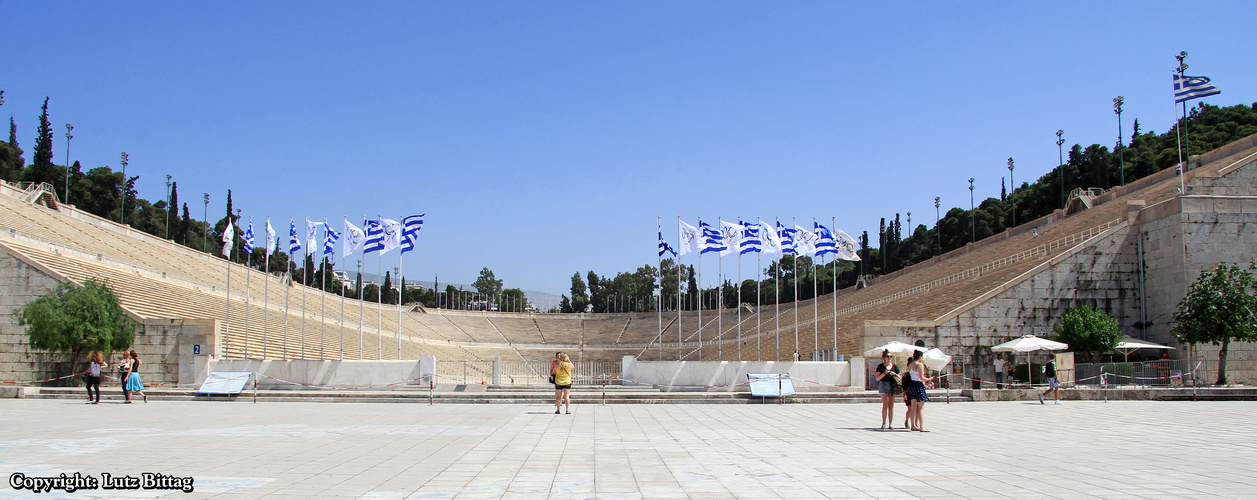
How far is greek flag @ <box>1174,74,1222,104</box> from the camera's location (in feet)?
104

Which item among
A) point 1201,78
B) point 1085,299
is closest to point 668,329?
point 1085,299

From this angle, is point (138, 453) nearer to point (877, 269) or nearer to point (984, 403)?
point (984, 403)

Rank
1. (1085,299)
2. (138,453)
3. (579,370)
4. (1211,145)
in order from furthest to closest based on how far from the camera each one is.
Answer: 1. (1211,145)
2. (579,370)
3. (1085,299)
4. (138,453)

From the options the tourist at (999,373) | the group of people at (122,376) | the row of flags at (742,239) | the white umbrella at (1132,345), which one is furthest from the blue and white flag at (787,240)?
the group of people at (122,376)

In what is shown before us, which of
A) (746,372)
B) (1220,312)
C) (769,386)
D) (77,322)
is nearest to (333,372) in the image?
(77,322)

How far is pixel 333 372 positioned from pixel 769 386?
1526 cm

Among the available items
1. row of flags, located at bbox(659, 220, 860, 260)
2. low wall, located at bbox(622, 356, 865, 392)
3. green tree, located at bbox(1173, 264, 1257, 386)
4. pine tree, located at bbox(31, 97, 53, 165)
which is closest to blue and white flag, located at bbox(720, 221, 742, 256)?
row of flags, located at bbox(659, 220, 860, 260)

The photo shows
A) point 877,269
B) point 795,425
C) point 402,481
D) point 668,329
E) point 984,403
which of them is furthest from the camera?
point 877,269

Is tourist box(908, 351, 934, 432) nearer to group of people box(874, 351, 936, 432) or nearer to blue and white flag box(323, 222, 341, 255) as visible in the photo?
group of people box(874, 351, 936, 432)

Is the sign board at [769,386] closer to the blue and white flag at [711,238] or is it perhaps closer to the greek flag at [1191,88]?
the blue and white flag at [711,238]

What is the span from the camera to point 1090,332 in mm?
32531

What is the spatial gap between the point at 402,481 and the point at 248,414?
11836 millimetres

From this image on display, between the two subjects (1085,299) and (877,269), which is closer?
(1085,299)

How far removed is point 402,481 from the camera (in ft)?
27.0
